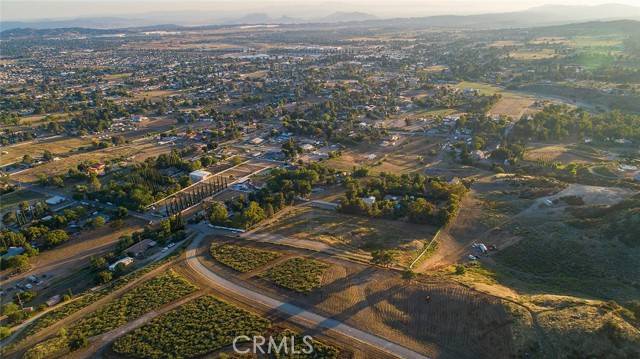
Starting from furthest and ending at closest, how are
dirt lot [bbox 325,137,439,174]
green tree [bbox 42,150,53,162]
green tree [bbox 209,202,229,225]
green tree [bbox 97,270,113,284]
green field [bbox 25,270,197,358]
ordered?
green tree [bbox 42,150,53,162] < dirt lot [bbox 325,137,439,174] < green tree [bbox 209,202,229,225] < green tree [bbox 97,270,113,284] < green field [bbox 25,270,197,358]

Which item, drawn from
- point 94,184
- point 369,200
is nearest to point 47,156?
point 94,184

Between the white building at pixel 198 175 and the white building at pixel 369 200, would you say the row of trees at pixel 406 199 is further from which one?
the white building at pixel 198 175

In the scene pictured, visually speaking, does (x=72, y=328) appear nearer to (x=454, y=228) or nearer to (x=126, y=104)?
(x=454, y=228)

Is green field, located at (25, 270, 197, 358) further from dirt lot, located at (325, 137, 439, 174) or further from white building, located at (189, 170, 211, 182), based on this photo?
dirt lot, located at (325, 137, 439, 174)

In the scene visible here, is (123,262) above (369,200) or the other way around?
the other way around

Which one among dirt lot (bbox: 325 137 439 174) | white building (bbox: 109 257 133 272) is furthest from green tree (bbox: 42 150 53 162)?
dirt lot (bbox: 325 137 439 174)

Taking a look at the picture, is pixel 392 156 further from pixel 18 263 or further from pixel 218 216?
pixel 18 263

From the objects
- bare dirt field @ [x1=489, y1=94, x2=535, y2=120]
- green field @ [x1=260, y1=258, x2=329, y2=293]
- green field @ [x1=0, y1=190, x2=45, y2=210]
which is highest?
bare dirt field @ [x1=489, y1=94, x2=535, y2=120]

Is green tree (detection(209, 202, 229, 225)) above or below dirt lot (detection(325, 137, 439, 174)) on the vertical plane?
above
